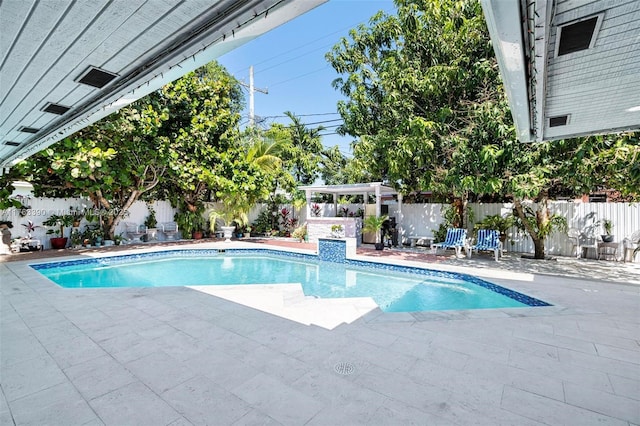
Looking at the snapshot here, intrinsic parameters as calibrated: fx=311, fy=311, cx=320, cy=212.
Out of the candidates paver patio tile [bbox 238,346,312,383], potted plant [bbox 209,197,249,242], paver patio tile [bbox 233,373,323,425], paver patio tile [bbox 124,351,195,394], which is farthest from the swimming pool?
paver patio tile [bbox 124,351,195,394]

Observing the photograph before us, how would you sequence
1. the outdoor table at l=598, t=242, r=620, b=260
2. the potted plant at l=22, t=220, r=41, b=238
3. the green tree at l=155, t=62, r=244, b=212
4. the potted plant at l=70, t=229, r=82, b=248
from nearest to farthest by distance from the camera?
the outdoor table at l=598, t=242, r=620, b=260, the potted plant at l=22, t=220, r=41, b=238, the potted plant at l=70, t=229, r=82, b=248, the green tree at l=155, t=62, r=244, b=212

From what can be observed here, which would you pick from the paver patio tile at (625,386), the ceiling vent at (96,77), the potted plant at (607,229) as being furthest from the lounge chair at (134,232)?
the potted plant at (607,229)

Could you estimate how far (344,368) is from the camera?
332 cm

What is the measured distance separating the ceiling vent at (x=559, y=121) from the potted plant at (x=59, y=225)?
15.7m

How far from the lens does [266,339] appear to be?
160 inches

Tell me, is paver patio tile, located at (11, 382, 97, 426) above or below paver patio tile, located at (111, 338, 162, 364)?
below

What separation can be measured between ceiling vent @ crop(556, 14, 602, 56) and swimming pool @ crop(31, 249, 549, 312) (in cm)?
480

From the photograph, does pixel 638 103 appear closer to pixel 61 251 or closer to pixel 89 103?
pixel 89 103

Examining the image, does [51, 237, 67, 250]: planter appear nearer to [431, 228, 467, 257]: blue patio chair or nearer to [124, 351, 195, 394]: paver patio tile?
[124, 351, 195, 394]: paver patio tile

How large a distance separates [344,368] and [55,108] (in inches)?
182

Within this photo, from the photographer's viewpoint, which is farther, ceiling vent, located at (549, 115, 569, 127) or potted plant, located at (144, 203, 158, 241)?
potted plant, located at (144, 203, 158, 241)

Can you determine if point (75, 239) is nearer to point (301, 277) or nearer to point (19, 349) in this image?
point (301, 277)

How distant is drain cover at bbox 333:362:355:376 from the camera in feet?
10.6

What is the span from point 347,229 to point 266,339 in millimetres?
10947
